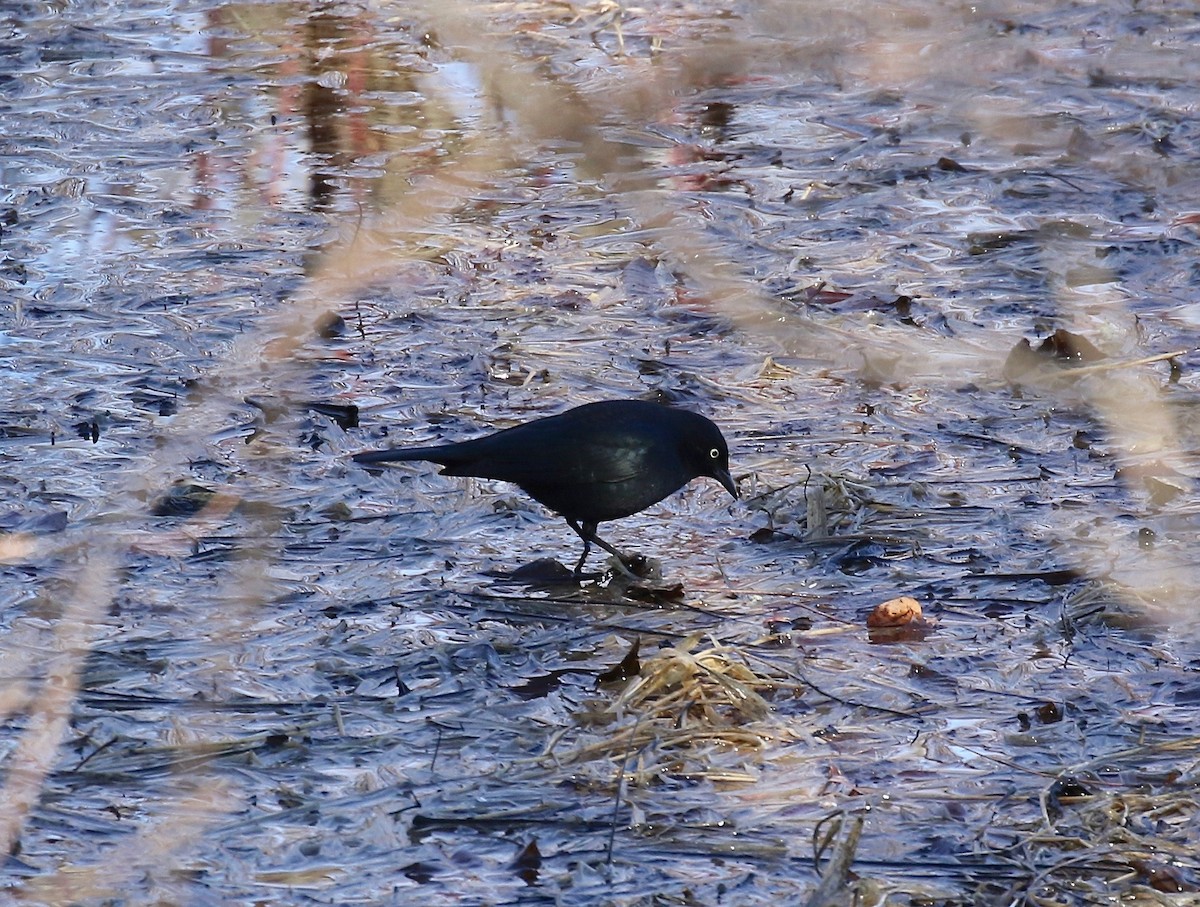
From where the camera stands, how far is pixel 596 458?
546 cm

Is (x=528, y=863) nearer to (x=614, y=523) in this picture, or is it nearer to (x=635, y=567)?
(x=635, y=567)

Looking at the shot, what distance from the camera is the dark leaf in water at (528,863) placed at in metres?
3.90

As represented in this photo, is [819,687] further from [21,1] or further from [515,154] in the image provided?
[21,1]

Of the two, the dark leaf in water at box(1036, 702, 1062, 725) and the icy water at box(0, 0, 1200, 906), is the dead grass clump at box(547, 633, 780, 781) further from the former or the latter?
the dark leaf in water at box(1036, 702, 1062, 725)

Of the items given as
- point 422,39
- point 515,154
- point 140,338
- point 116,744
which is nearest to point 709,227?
point 515,154

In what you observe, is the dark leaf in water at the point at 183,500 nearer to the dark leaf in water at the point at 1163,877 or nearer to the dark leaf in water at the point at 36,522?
the dark leaf in water at the point at 36,522

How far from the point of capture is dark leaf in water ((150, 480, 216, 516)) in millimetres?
5941

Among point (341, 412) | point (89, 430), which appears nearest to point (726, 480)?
point (341, 412)

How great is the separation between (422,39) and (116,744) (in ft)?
27.3

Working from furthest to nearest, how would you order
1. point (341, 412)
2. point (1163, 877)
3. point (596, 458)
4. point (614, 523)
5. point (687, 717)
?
point (341, 412) < point (614, 523) < point (596, 458) < point (687, 717) < point (1163, 877)

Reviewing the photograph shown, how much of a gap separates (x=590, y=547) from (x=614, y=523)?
0.39 meters

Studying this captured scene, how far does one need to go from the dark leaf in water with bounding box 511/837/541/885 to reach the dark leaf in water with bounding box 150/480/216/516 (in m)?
2.34

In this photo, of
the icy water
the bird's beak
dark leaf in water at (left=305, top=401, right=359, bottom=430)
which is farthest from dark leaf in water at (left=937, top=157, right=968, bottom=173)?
the bird's beak

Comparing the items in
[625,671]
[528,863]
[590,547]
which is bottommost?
[590,547]
